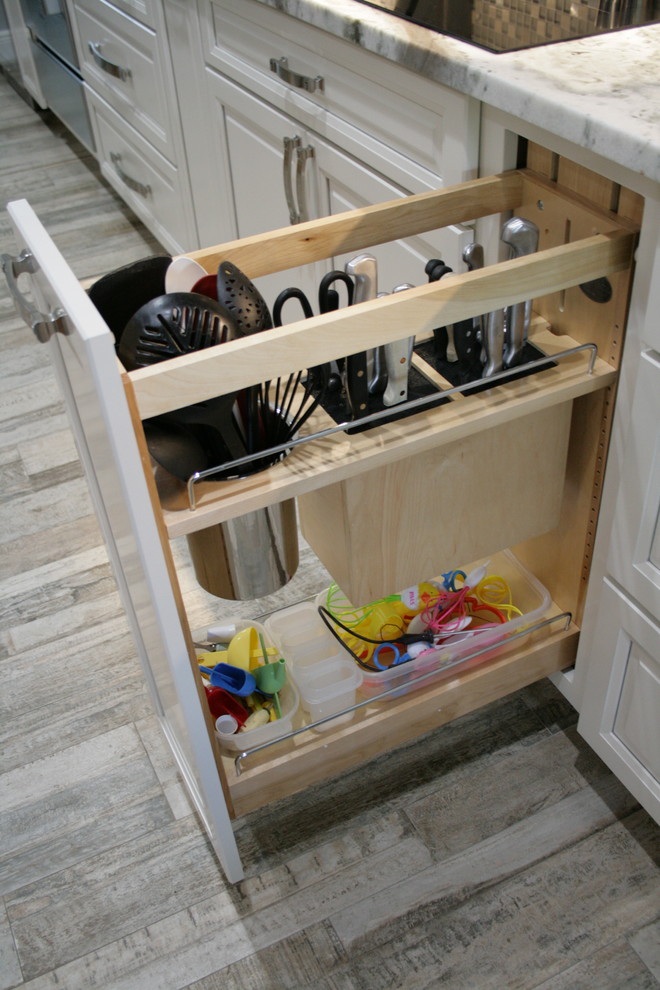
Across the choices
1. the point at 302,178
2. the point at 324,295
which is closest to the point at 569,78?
the point at 324,295

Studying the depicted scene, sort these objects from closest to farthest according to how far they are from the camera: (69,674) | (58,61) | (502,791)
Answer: (502,791) → (69,674) → (58,61)

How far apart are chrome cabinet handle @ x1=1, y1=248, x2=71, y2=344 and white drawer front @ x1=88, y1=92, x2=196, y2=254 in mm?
1348

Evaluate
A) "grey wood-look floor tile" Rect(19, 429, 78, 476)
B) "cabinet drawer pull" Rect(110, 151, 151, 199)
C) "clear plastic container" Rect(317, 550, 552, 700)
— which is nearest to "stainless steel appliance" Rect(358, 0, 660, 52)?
"clear plastic container" Rect(317, 550, 552, 700)

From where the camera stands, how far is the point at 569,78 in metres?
0.95

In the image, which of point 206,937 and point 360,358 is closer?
point 360,358

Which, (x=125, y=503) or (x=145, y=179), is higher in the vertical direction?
(x=125, y=503)

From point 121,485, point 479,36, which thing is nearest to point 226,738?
point 121,485

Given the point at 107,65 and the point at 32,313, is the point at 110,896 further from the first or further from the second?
the point at 107,65

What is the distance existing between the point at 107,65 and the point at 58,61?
75 centimetres

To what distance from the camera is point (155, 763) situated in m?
1.43

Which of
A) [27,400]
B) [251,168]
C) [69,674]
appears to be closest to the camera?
[69,674]

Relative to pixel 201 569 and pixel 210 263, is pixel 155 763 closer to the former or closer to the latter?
pixel 201 569

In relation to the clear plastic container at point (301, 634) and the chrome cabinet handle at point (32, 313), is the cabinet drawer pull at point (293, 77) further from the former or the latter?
the clear plastic container at point (301, 634)

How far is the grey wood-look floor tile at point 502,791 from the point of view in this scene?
131 cm
